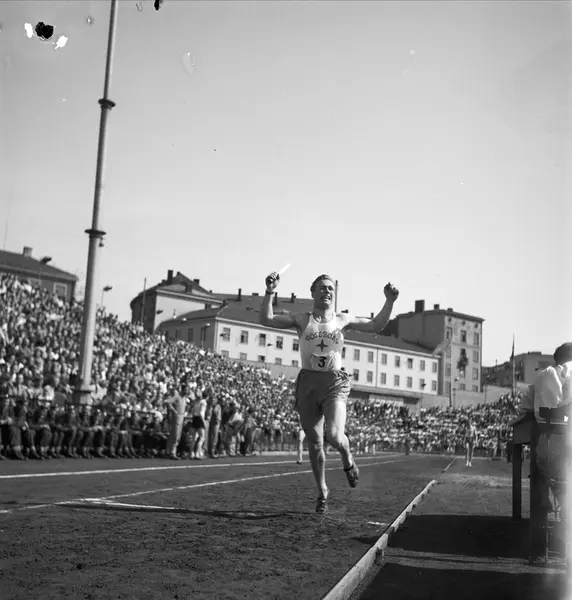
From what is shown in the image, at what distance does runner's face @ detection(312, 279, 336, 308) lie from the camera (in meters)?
7.02

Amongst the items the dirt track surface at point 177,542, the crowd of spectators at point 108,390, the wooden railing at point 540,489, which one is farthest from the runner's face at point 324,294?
the crowd of spectators at point 108,390

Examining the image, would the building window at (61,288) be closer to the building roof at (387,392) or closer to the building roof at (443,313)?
the building roof at (387,392)

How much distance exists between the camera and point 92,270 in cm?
1769

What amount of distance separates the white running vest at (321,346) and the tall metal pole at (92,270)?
37.4 ft

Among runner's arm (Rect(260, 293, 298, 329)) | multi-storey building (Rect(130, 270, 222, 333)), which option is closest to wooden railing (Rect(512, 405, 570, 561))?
runner's arm (Rect(260, 293, 298, 329))

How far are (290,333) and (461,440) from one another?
41.7 metres

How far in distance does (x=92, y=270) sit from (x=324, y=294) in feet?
38.8

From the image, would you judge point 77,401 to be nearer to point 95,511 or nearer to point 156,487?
point 156,487

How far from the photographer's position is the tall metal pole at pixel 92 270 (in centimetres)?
1719

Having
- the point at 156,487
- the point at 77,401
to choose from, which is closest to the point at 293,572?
the point at 156,487

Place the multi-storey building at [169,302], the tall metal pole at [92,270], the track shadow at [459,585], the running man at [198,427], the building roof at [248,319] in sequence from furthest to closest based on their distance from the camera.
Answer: the multi-storey building at [169,302], the building roof at [248,319], the running man at [198,427], the tall metal pole at [92,270], the track shadow at [459,585]

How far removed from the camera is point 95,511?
616 cm

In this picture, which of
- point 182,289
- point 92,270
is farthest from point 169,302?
point 92,270

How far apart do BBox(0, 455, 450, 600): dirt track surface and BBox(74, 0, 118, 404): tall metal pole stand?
8.74 metres
